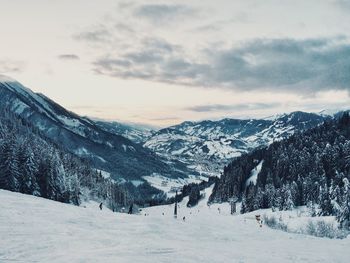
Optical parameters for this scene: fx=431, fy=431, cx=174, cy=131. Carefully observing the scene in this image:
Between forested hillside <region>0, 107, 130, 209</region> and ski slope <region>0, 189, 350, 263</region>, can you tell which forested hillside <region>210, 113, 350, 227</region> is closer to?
forested hillside <region>0, 107, 130, 209</region>

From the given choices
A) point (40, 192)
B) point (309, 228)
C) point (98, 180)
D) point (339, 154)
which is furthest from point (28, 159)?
point (339, 154)

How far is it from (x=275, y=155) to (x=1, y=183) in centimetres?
13330

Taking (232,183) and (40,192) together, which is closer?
(40,192)

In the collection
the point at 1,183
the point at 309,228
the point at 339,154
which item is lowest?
the point at 309,228

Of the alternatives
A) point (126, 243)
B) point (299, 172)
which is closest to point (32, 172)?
point (126, 243)

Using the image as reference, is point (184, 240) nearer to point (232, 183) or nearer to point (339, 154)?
point (339, 154)

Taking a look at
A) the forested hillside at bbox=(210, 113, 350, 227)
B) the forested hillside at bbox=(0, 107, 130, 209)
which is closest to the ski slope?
the forested hillside at bbox=(0, 107, 130, 209)

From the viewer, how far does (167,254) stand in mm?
26781

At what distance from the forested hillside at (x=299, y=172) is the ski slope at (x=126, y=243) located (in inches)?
3134

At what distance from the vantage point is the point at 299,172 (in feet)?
543

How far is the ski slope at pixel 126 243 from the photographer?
24.3 meters

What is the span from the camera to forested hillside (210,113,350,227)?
440 feet

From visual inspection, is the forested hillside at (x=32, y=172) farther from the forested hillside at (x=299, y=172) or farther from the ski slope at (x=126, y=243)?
the forested hillside at (x=299, y=172)

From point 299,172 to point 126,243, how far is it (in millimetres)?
145208
